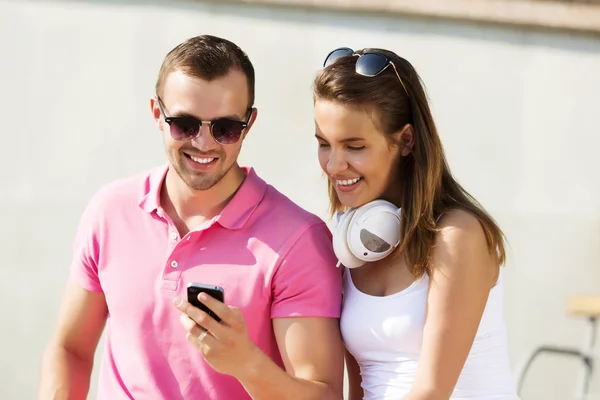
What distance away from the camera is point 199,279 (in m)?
3.41

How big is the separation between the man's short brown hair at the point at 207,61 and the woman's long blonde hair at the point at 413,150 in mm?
321

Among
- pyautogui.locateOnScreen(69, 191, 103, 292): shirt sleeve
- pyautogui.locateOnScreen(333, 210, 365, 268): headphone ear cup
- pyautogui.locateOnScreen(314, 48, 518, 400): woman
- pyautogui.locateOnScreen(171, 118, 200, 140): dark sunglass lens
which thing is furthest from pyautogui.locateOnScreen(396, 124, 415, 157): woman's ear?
pyautogui.locateOnScreen(69, 191, 103, 292): shirt sleeve

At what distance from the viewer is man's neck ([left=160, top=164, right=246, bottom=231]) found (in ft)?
11.7

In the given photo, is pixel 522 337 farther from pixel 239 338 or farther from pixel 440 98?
pixel 239 338

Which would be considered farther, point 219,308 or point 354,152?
point 354,152

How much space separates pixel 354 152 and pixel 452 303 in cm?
55

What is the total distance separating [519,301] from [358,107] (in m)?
2.97

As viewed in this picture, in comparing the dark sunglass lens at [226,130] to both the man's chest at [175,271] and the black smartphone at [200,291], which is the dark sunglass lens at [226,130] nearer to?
the man's chest at [175,271]

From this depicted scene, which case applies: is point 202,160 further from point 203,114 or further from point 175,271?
point 175,271

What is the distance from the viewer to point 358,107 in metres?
3.22

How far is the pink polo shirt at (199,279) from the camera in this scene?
3383mm

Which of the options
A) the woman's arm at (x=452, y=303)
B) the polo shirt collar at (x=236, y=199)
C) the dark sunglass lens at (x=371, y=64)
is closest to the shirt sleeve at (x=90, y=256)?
the polo shirt collar at (x=236, y=199)

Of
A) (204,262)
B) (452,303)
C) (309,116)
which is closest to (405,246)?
(452,303)

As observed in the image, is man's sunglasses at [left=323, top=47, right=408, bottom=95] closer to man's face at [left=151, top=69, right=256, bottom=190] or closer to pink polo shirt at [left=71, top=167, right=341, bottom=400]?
man's face at [left=151, top=69, right=256, bottom=190]
